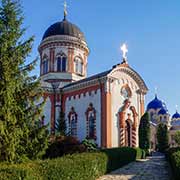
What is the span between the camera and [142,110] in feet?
111

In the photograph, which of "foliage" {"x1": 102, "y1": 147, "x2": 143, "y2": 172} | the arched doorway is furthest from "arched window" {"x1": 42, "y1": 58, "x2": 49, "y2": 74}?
"foliage" {"x1": 102, "y1": 147, "x2": 143, "y2": 172}

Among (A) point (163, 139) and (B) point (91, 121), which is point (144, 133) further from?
(A) point (163, 139)

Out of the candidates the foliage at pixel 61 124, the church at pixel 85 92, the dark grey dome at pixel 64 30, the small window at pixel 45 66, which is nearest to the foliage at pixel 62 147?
the church at pixel 85 92

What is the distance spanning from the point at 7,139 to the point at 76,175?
319 centimetres

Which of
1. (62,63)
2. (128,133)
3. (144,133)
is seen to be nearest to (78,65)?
(62,63)

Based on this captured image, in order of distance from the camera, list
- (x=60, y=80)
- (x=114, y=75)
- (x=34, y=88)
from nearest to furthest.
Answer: (x=34, y=88) → (x=114, y=75) → (x=60, y=80)

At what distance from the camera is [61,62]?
3712 centimetres

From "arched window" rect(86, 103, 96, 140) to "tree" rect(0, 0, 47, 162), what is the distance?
49.0 feet

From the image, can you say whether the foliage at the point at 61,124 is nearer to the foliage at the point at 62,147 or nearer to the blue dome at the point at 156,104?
the foliage at the point at 62,147

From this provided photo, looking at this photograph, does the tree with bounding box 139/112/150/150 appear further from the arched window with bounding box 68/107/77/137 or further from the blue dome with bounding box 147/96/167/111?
the blue dome with bounding box 147/96/167/111

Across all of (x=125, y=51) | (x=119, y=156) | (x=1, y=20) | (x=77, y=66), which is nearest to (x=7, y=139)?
(x=1, y=20)

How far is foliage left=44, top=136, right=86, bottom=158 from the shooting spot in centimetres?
1995

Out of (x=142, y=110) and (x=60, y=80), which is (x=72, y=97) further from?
(x=142, y=110)

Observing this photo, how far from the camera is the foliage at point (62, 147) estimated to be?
20.0 m
